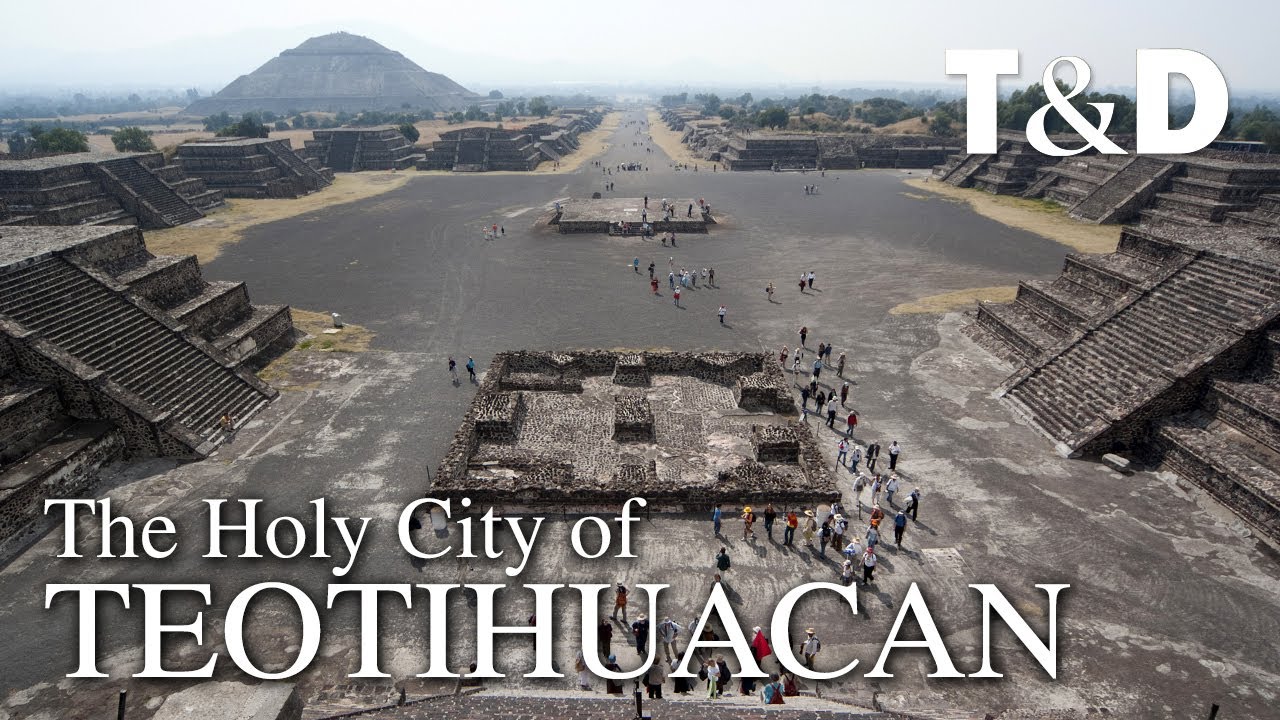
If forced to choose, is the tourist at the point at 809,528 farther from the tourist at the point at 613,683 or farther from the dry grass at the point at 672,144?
the dry grass at the point at 672,144

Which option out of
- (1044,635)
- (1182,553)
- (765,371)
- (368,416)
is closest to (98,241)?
(368,416)

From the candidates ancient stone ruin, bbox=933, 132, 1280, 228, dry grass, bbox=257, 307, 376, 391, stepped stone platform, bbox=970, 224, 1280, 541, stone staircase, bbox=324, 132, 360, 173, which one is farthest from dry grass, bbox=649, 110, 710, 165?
stepped stone platform, bbox=970, 224, 1280, 541

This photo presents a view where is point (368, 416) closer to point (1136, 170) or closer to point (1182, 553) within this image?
point (1182, 553)

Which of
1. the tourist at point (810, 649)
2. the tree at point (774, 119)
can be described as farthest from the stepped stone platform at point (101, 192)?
the tree at point (774, 119)

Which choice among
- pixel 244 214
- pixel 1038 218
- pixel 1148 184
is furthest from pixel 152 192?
pixel 1148 184

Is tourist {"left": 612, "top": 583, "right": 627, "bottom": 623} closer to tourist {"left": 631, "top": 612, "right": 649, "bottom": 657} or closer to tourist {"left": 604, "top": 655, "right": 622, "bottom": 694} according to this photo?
tourist {"left": 631, "top": 612, "right": 649, "bottom": 657}
